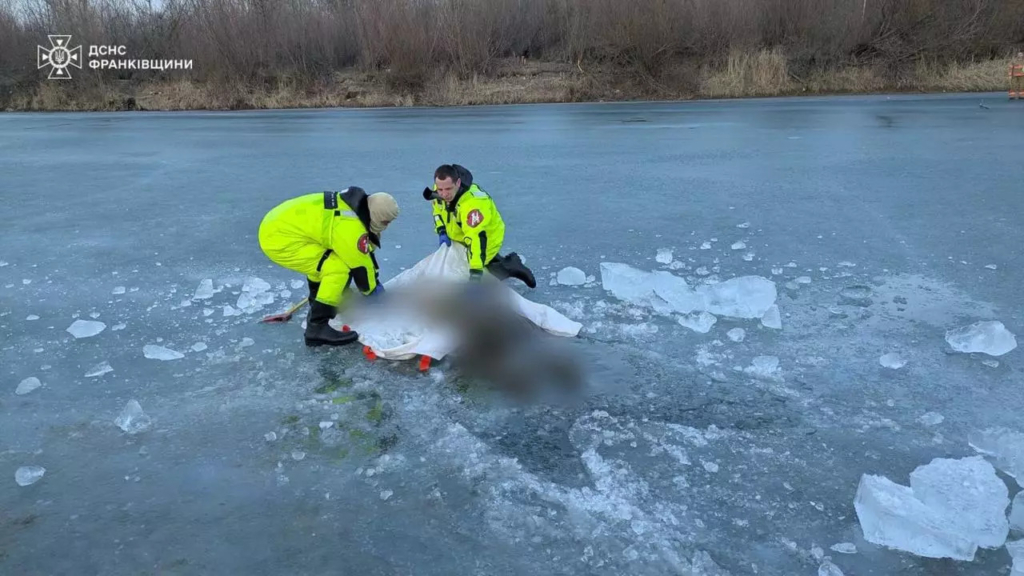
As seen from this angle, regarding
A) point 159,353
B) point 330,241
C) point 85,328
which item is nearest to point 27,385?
point 159,353

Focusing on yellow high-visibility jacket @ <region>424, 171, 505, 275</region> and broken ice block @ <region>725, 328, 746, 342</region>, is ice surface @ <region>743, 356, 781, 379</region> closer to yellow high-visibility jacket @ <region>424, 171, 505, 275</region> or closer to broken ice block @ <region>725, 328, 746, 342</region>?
broken ice block @ <region>725, 328, 746, 342</region>

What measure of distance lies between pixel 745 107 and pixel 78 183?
1229 centimetres

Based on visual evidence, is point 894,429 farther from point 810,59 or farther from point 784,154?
point 810,59

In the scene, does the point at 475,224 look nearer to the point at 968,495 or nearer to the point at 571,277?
the point at 571,277

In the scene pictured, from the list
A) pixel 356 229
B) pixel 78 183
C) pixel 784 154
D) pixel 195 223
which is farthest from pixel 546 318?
pixel 78 183

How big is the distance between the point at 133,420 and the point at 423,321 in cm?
137

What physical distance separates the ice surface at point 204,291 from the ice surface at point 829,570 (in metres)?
3.67

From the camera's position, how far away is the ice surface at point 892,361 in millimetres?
3344

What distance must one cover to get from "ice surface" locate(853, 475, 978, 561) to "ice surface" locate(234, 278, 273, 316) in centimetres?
327

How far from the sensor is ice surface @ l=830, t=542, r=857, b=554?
2.21 m

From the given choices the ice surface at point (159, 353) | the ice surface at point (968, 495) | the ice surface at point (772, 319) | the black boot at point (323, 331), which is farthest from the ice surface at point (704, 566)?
the ice surface at point (159, 353)

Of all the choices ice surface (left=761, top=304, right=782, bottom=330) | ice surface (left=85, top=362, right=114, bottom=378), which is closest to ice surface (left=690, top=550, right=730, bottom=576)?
ice surface (left=761, top=304, right=782, bottom=330)

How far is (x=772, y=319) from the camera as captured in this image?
384 centimetres

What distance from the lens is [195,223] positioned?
6.38m
